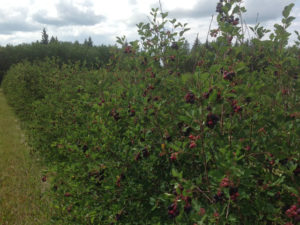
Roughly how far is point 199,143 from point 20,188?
15.8 feet

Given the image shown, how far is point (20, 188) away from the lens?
5652 millimetres

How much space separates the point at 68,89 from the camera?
7.03 meters

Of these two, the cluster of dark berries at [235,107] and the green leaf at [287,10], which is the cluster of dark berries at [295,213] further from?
the green leaf at [287,10]

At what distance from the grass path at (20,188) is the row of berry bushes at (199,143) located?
0.87m

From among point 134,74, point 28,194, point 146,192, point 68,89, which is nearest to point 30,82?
point 68,89

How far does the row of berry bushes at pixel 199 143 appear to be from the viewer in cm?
186

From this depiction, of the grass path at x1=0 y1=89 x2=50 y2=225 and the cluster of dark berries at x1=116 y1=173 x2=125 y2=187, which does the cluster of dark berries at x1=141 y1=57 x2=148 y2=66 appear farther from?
the grass path at x1=0 y1=89 x2=50 y2=225

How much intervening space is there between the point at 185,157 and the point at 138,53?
84.8 inches

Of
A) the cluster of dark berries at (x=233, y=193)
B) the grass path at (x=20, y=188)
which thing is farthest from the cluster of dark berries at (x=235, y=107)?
the grass path at (x=20, y=188)

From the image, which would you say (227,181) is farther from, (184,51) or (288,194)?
(184,51)

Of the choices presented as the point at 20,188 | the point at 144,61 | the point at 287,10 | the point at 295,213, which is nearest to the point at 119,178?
the point at 295,213

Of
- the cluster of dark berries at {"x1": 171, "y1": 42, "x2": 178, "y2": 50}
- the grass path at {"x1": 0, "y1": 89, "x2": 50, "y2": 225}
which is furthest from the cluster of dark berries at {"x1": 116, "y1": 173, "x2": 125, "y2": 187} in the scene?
the grass path at {"x1": 0, "y1": 89, "x2": 50, "y2": 225}

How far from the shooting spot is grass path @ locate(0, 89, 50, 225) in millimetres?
4630

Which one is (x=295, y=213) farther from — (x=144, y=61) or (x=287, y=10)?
(x=144, y=61)
